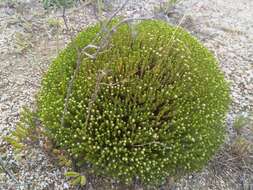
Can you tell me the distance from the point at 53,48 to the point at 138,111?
1.72 m

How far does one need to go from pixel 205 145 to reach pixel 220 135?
0.21 m

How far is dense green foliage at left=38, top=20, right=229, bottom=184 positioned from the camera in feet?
6.93

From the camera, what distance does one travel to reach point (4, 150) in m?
2.59

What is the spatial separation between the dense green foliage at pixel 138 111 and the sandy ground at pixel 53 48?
348 millimetres

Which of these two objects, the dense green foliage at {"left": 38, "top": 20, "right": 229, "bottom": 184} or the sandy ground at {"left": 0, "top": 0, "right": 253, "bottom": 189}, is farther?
the sandy ground at {"left": 0, "top": 0, "right": 253, "bottom": 189}

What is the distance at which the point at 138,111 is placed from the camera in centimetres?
215

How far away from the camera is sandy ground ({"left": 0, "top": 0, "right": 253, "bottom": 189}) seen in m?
2.53

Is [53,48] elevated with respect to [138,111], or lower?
lower

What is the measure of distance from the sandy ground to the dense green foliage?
1.14 ft

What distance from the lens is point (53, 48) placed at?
11.6 ft

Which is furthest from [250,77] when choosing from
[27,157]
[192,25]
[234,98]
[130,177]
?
[27,157]

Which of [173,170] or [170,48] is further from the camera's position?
[170,48]

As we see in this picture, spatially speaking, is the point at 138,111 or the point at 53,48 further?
the point at 53,48

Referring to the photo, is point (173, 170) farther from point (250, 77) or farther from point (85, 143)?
point (250, 77)
